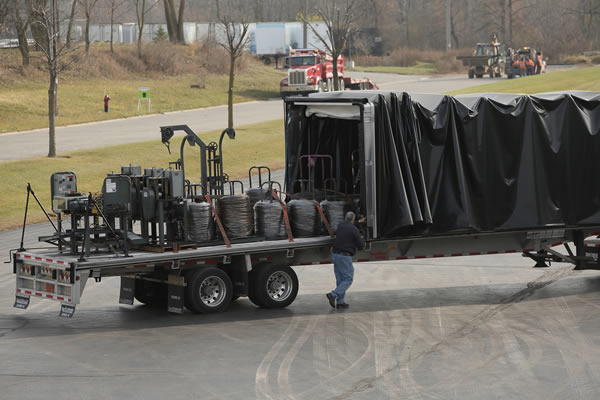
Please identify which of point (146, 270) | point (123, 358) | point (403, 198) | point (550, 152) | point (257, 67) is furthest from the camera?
point (257, 67)

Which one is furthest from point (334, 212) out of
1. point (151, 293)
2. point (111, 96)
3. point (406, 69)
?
point (406, 69)

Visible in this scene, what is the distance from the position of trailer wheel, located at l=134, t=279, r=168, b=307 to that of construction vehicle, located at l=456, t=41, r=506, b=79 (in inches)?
2518

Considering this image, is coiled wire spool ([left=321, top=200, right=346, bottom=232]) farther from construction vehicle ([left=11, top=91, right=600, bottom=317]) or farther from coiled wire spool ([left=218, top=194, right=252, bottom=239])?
coiled wire spool ([left=218, top=194, right=252, bottom=239])

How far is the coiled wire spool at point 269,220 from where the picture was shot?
50.3ft

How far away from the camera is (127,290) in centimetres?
1552

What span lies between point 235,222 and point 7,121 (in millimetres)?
35429

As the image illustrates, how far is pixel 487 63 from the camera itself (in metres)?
78.0

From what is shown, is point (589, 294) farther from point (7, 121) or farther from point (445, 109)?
point (7, 121)

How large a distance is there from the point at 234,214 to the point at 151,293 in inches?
76.5

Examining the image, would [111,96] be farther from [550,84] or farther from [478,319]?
[478,319]

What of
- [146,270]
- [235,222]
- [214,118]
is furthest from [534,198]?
[214,118]

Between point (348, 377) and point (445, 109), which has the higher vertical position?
point (445, 109)

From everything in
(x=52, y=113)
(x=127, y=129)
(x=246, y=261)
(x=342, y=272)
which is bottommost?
(x=342, y=272)

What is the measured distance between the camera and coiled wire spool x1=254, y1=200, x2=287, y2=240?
604 inches
